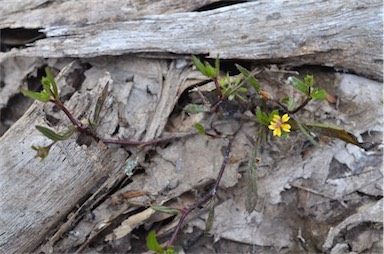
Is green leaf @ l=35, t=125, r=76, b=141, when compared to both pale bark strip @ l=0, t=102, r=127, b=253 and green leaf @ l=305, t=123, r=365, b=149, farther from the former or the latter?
green leaf @ l=305, t=123, r=365, b=149

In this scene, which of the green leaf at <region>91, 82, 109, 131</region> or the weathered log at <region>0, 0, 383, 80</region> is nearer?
the green leaf at <region>91, 82, 109, 131</region>

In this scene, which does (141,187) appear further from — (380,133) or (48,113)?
(380,133)

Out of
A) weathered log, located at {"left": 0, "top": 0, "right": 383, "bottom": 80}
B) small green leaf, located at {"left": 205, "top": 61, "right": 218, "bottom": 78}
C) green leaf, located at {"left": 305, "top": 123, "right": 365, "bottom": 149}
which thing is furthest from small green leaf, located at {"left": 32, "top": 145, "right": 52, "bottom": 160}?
green leaf, located at {"left": 305, "top": 123, "right": 365, "bottom": 149}

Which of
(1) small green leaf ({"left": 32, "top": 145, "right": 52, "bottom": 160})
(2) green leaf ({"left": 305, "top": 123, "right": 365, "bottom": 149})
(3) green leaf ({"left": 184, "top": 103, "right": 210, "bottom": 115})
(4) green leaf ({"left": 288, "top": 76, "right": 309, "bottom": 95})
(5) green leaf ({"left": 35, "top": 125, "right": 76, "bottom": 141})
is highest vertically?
(5) green leaf ({"left": 35, "top": 125, "right": 76, "bottom": 141})

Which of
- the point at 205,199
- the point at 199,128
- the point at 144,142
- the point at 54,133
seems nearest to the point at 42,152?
the point at 54,133

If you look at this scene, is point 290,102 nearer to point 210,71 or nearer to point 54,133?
point 210,71

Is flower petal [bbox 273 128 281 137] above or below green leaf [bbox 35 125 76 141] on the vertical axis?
below

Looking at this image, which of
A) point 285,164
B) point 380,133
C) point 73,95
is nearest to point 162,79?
point 73,95
